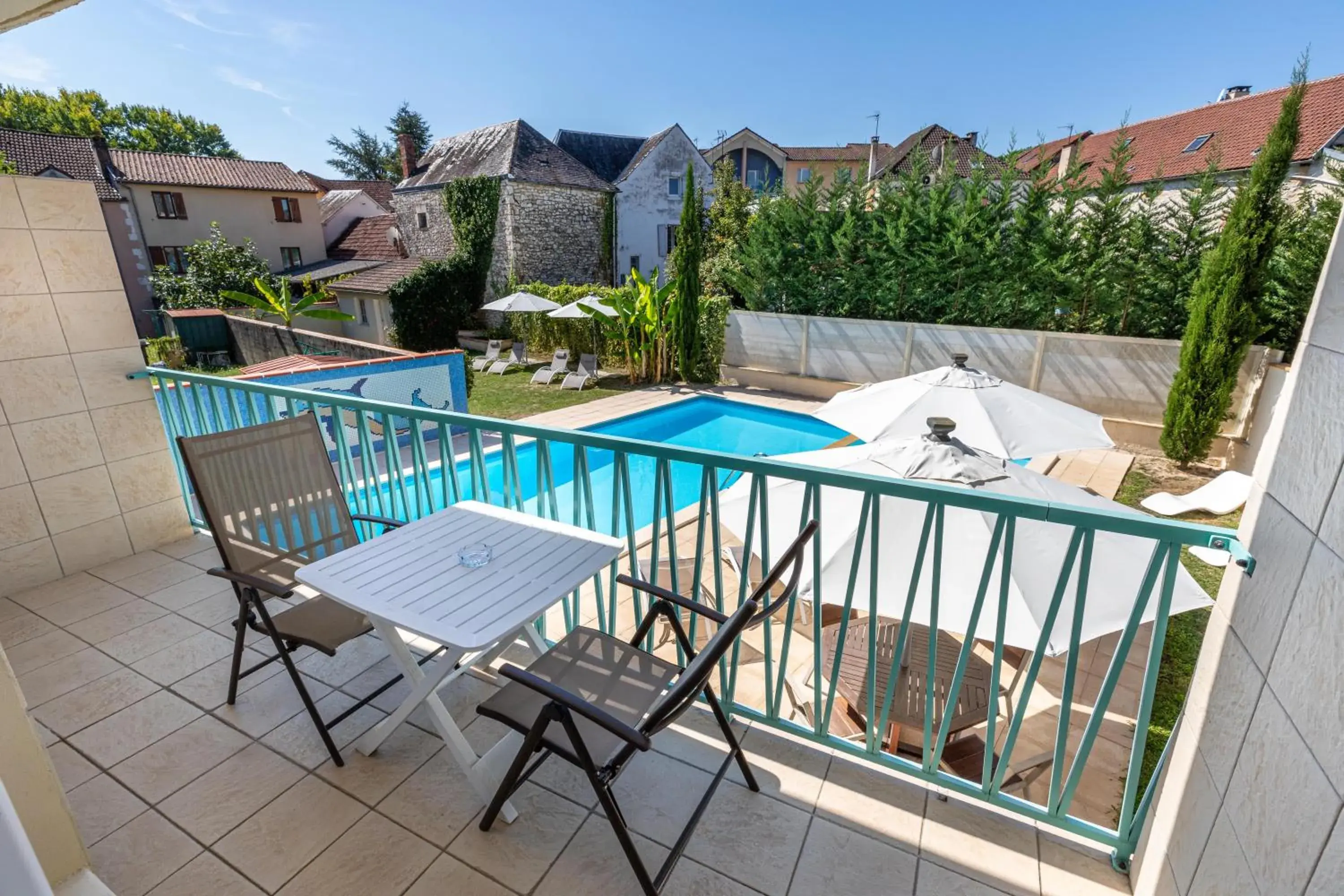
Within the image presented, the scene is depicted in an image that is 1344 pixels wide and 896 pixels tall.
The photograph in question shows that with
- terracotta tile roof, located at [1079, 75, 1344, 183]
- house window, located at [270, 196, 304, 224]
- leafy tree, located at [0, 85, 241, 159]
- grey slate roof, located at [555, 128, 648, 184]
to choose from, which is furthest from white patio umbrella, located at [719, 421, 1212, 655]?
leafy tree, located at [0, 85, 241, 159]

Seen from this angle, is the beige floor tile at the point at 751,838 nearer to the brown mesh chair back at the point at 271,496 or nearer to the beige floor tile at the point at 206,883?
the beige floor tile at the point at 206,883

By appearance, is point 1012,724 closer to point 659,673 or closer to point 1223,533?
point 1223,533

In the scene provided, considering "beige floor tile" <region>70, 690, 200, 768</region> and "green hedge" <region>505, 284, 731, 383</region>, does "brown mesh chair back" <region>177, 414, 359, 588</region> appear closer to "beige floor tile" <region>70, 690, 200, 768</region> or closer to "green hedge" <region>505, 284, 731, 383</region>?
"beige floor tile" <region>70, 690, 200, 768</region>

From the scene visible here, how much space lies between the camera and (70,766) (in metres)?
2.37

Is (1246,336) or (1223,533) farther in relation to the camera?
(1246,336)

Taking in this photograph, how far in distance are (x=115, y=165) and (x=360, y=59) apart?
10.6 metres

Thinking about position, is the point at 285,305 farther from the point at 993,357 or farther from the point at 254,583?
the point at 993,357

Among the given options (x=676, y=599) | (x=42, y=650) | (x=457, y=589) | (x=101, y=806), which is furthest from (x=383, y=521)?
(x=42, y=650)

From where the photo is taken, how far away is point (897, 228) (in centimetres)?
1178

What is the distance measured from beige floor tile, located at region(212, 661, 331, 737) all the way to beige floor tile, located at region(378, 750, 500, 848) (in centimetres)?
68

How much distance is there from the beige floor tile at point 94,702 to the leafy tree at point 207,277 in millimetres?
23406

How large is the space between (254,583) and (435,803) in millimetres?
1147

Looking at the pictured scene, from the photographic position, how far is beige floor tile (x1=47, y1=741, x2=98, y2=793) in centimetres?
229

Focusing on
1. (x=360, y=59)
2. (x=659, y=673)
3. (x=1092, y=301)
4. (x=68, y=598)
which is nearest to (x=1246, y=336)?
(x=1092, y=301)
